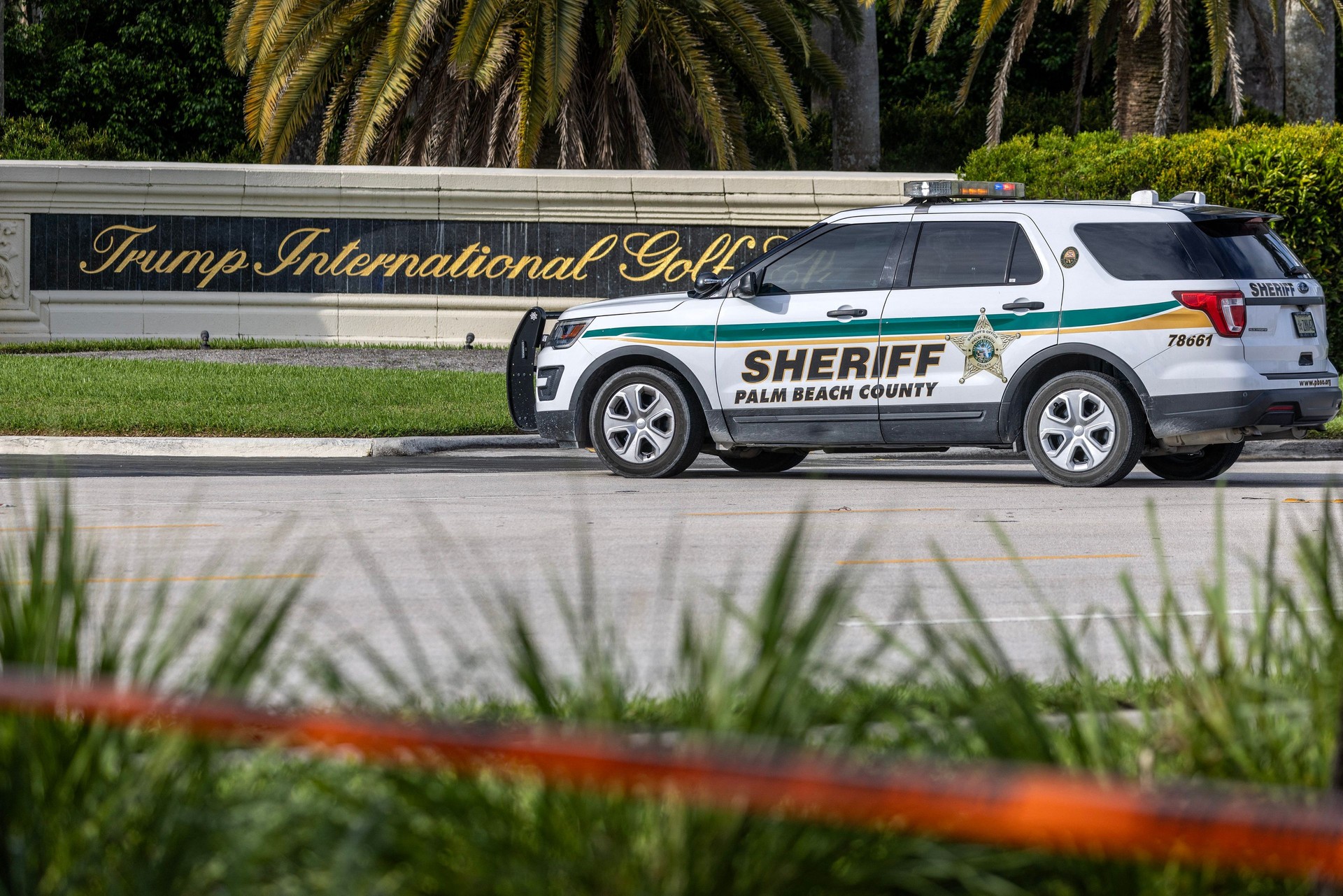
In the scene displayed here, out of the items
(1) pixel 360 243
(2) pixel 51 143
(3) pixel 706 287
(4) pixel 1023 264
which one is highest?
(2) pixel 51 143

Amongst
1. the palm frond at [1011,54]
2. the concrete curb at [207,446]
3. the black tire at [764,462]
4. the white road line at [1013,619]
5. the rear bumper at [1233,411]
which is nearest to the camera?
the white road line at [1013,619]

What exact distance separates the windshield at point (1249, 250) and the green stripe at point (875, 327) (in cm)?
53

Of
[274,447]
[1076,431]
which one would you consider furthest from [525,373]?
[1076,431]

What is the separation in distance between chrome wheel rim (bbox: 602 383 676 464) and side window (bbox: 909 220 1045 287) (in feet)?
6.76

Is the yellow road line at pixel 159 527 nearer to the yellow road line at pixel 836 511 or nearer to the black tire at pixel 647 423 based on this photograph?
the yellow road line at pixel 836 511

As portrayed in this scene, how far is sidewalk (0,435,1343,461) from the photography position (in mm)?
14750

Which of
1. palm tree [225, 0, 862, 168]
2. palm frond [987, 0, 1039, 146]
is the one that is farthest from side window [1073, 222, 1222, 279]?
palm tree [225, 0, 862, 168]

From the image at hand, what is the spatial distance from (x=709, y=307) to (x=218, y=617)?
6.48 metres

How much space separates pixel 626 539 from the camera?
913 centimetres

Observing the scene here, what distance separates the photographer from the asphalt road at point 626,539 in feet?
21.0

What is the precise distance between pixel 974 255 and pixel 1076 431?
1426mm

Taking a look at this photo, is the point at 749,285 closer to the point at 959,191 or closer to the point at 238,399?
the point at 959,191

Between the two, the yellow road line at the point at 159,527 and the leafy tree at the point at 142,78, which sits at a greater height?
the leafy tree at the point at 142,78

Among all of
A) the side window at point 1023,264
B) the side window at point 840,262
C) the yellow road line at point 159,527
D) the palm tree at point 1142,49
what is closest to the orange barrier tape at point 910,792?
the yellow road line at point 159,527
